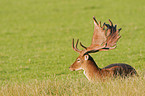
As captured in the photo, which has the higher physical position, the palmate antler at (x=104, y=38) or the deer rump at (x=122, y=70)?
the palmate antler at (x=104, y=38)

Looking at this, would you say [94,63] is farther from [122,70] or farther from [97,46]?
[122,70]

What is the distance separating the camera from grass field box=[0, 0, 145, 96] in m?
7.78

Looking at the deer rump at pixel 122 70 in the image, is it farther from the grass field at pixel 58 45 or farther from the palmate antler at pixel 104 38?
the palmate antler at pixel 104 38

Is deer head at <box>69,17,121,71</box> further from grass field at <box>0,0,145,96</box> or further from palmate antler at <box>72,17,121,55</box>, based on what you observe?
grass field at <box>0,0,145,96</box>

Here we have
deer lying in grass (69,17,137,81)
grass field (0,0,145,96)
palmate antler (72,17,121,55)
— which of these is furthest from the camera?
palmate antler (72,17,121,55)

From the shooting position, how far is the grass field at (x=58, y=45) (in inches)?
306

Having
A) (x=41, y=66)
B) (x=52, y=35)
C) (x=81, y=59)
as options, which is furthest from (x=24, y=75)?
(x=52, y=35)

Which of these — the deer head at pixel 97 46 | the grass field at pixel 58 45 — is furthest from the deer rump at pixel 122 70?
the deer head at pixel 97 46

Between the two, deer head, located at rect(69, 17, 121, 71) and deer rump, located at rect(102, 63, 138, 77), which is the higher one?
deer head, located at rect(69, 17, 121, 71)

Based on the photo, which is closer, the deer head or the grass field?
the grass field

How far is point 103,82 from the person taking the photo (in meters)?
7.88

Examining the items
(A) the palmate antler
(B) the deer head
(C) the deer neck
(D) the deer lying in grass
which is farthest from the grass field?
(A) the palmate antler

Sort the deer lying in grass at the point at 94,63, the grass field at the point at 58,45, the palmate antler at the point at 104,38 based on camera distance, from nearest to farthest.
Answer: the grass field at the point at 58,45, the deer lying in grass at the point at 94,63, the palmate antler at the point at 104,38

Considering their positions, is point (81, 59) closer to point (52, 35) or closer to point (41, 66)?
point (41, 66)
